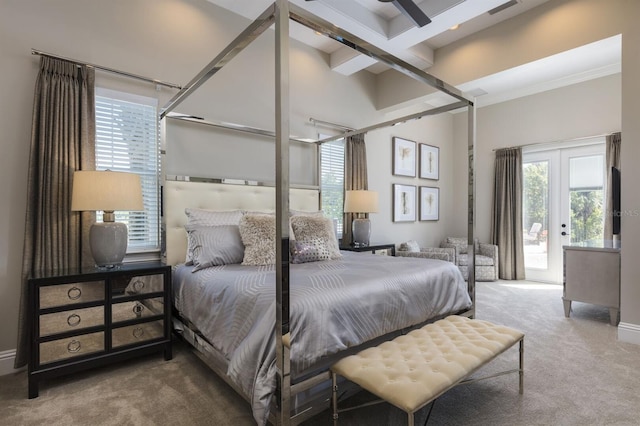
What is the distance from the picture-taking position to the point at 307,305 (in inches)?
65.9

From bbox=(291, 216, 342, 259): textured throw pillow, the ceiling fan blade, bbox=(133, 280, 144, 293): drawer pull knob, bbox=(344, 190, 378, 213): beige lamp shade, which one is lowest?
bbox=(133, 280, 144, 293): drawer pull knob

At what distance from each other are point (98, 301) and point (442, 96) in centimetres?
554

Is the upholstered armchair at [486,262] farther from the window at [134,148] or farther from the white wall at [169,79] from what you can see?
the window at [134,148]

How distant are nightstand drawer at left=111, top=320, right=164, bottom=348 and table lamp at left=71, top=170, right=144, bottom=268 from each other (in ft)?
1.58

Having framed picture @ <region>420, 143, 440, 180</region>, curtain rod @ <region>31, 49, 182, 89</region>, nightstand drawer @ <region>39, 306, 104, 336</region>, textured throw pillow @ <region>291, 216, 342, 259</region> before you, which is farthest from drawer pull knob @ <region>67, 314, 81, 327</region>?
framed picture @ <region>420, 143, 440, 180</region>

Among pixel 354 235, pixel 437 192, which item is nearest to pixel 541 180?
pixel 437 192

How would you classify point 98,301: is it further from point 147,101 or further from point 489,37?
point 489,37

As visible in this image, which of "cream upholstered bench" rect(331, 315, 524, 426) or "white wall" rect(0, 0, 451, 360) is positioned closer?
"cream upholstered bench" rect(331, 315, 524, 426)

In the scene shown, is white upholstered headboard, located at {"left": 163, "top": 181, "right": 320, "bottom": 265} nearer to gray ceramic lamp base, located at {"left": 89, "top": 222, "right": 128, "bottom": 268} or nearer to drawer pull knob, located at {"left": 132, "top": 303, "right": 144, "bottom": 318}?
gray ceramic lamp base, located at {"left": 89, "top": 222, "right": 128, "bottom": 268}

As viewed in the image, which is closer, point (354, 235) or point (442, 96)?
point (354, 235)

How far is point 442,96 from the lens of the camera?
5629 mm

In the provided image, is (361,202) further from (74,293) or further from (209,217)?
(74,293)

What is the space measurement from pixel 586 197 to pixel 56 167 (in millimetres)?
6555

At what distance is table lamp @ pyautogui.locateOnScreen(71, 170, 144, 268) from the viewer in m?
2.37
